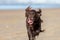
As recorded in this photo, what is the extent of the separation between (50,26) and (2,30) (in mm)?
790

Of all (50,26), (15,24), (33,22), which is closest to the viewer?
(33,22)

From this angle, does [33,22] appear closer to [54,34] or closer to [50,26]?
[54,34]

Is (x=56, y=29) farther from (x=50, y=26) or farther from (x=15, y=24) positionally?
(x=15, y=24)

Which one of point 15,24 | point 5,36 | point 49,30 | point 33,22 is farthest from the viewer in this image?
point 15,24

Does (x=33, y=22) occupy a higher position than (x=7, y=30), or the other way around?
(x=33, y=22)

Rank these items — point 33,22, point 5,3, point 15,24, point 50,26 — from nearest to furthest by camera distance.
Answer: point 33,22
point 50,26
point 15,24
point 5,3

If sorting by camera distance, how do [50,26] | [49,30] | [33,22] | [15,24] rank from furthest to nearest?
[15,24], [50,26], [49,30], [33,22]

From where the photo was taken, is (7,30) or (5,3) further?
(5,3)

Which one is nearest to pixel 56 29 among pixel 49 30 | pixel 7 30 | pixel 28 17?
pixel 49 30

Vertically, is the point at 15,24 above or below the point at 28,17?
below

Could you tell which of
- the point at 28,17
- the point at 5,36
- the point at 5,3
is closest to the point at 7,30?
the point at 5,36

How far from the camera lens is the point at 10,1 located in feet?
27.5

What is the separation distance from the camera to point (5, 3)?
328 inches

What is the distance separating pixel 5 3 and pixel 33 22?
5821mm
